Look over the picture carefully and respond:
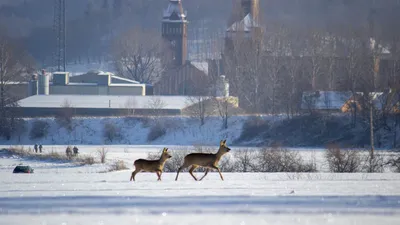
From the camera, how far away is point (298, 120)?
4850 cm

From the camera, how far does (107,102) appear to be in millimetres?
60844

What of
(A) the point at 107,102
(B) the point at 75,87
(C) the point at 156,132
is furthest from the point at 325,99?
(B) the point at 75,87

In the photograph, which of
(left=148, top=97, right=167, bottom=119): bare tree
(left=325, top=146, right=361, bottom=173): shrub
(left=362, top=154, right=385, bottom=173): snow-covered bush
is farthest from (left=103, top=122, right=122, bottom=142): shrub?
(left=325, top=146, right=361, bottom=173): shrub

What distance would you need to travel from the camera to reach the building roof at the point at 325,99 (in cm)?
5128

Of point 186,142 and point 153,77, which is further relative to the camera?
point 153,77

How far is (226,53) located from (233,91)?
20.1 ft

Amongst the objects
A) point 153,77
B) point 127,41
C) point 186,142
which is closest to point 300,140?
point 186,142

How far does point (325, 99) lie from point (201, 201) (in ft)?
139

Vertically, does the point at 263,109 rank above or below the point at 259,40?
below

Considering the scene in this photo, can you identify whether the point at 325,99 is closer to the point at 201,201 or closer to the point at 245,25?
the point at 245,25

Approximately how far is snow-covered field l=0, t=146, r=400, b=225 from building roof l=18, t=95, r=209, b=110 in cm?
4237

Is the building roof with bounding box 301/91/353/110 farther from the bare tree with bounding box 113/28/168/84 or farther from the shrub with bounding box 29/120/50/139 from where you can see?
the bare tree with bounding box 113/28/168/84

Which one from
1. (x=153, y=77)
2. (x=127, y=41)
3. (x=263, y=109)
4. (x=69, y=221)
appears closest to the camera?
(x=69, y=221)

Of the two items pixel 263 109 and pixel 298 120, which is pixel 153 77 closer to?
pixel 263 109
